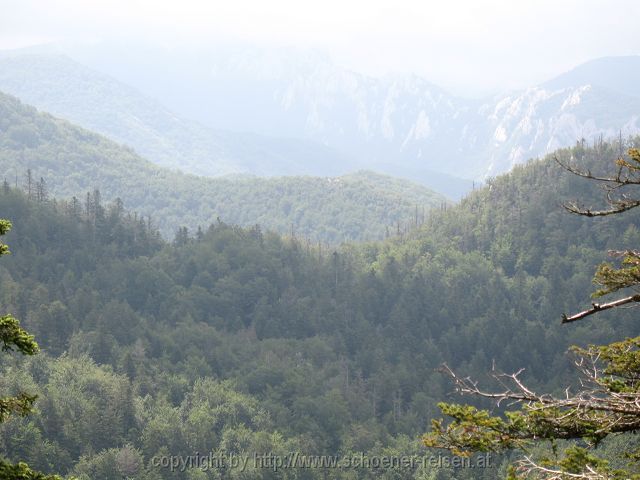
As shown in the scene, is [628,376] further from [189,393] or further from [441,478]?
[189,393]

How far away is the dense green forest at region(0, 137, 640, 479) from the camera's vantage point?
106 m

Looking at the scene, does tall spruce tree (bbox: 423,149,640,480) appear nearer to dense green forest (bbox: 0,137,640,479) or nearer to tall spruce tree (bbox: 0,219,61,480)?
tall spruce tree (bbox: 0,219,61,480)

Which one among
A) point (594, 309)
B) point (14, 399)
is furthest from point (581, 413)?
point (14, 399)

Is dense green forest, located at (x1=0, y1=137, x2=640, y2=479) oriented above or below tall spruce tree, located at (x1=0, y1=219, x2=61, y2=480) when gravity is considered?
below

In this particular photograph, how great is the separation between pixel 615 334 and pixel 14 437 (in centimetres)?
11272

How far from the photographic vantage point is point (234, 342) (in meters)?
155

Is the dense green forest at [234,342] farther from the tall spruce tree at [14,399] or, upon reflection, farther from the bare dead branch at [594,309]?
the bare dead branch at [594,309]

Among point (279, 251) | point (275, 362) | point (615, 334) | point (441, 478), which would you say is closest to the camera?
point (441, 478)

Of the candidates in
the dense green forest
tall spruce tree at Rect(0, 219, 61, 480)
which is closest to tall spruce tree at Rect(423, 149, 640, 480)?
tall spruce tree at Rect(0, 219, 61, 480)

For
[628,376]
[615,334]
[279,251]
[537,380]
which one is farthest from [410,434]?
[628,376]

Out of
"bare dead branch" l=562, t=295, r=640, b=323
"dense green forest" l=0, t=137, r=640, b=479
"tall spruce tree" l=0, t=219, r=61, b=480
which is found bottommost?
"dense green forest" l=0, t=137, r=640, b=479

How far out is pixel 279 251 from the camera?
197375 mm

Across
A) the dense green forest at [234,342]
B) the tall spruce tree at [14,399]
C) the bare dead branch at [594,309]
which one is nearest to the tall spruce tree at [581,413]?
the bare dead branch at [594,309]

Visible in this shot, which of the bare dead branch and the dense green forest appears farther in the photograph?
the dense green forest
